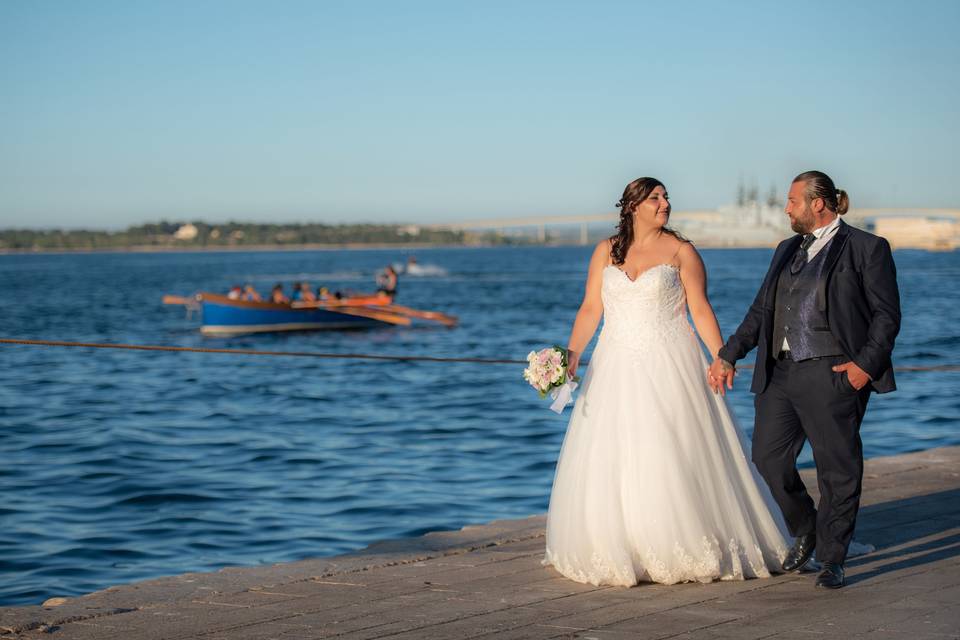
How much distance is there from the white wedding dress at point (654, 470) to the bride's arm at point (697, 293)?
0.05 metres

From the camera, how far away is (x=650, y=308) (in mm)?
5441

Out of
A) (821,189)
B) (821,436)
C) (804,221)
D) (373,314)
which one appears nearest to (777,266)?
(804,221)

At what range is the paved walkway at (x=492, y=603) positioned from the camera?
4410mm

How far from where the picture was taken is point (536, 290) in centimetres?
7619

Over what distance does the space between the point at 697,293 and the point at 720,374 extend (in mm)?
438

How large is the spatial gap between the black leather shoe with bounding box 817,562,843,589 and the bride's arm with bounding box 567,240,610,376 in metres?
1.45

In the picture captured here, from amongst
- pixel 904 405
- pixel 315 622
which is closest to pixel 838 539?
pixel 315 622

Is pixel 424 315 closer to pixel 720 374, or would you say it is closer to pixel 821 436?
pixel 720 374

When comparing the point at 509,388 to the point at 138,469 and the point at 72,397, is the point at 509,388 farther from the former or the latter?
the point at 138,469

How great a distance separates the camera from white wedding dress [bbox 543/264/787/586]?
515 cm

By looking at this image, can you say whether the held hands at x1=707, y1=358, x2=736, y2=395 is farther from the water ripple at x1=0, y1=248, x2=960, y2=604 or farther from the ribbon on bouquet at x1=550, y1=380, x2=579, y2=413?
the water ripple at x1=0, y1=248, x2=960, y2=604

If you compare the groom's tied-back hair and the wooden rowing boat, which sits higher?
the groom's tied-back hair

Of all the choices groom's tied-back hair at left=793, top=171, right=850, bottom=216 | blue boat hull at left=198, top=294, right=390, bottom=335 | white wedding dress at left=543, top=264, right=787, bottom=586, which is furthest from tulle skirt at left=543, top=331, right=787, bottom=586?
blue boat hull at left=198, top=294, right=390, bottom=335

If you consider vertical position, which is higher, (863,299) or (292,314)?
(863,299)
